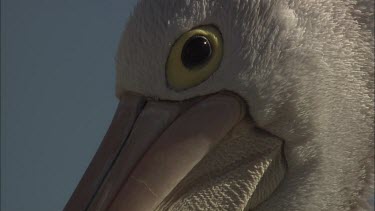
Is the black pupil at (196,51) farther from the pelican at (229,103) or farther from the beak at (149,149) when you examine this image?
the beak at (149,149)

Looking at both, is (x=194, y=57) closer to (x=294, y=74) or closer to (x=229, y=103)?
(x=229, y=103)

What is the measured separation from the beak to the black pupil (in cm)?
11

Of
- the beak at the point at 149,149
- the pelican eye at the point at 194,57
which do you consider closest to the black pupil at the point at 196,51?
the pelican eye at the point at 194,57

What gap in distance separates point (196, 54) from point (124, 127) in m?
0.27

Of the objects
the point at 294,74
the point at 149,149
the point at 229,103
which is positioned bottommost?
the point at 149,149

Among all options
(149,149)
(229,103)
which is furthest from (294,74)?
(149,149)

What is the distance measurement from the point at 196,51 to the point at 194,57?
0.02 metres

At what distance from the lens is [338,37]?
1.84m

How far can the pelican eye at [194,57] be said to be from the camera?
5.60ft

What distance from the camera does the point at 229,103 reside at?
178cm

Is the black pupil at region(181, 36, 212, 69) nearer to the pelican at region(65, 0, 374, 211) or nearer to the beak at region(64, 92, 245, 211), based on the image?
the pelican at region(65, 0, 374, 211)

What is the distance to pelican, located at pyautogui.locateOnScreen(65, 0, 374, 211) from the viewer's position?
1706mm

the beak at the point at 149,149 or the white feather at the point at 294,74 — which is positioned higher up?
the white feather at the point at 294,74

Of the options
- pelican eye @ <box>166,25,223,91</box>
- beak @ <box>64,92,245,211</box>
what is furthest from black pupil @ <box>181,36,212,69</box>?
beak @ <box>64,92,245,211</box>
